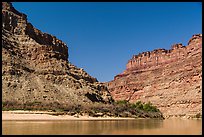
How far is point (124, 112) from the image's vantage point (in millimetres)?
62938

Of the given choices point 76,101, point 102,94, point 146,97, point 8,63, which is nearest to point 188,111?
point 146,97

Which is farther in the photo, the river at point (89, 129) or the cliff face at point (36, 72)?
the cliff face at point (36, 72)

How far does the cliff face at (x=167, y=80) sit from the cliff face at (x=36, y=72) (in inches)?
1877

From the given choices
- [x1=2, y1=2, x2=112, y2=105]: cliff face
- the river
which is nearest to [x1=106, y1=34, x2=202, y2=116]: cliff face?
[x1=2, y1=2, x2=112, y2=105]: cliff face

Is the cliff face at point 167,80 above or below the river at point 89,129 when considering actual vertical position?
above

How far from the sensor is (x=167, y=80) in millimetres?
139125

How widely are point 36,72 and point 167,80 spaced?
8583 centimetres

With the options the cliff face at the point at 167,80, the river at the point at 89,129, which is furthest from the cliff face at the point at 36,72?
the cliff face at the point at 167,80

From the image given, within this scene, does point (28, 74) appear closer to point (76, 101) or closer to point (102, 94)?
point (76, 101)

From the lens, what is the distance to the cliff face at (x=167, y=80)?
115875 mm

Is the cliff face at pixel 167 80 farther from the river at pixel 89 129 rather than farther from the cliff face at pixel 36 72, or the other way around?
the river at pixel 89 129

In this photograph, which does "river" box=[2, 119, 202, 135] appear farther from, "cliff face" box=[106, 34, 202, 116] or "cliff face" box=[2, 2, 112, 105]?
"cliff face" box=[106, 34, 202, 116]

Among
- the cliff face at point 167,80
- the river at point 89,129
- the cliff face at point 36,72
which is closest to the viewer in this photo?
the river at point 89,129

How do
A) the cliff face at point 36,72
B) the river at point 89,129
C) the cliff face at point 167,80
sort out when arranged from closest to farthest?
the river at point 89,129 < the cliff face at point 36,72 < the cliff face at point 167,80
